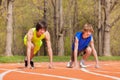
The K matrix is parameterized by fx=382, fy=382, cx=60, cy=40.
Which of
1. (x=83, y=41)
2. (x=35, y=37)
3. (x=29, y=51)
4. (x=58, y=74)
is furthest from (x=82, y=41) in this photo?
(x=58, y=74)

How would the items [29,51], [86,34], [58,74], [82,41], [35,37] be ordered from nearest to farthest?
[58,74]
[29,51]
[35,37]
[86,34]
[82,41]

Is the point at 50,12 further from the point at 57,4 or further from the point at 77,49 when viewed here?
the point at 77,49

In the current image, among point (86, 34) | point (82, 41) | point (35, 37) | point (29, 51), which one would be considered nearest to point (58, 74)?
point (29, 51)

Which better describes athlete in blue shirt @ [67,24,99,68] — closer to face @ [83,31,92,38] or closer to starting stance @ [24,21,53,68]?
face @ [83,31,92,38]

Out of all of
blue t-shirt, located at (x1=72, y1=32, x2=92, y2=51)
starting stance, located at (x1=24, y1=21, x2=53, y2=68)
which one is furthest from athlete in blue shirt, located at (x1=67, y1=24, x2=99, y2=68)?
starting stance, located at (x1=24, y1=21, x2=53, y2=68)

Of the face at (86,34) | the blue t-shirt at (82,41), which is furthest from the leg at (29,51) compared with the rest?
the face at (86,34)

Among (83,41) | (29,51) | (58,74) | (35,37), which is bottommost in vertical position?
(58,74)

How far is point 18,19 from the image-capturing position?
4728cm

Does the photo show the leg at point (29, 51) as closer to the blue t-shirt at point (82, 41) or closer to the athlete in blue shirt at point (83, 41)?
the athlete in blue shirt at point (83, 41)

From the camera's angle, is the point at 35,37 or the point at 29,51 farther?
the point at 35,37

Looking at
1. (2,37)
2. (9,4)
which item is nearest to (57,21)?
(9,4)

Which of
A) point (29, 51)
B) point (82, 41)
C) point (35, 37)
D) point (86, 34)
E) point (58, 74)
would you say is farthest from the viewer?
point (82, 41)

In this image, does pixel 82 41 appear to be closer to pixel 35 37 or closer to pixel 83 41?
pixel 83 41

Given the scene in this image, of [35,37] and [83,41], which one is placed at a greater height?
[35,37]
